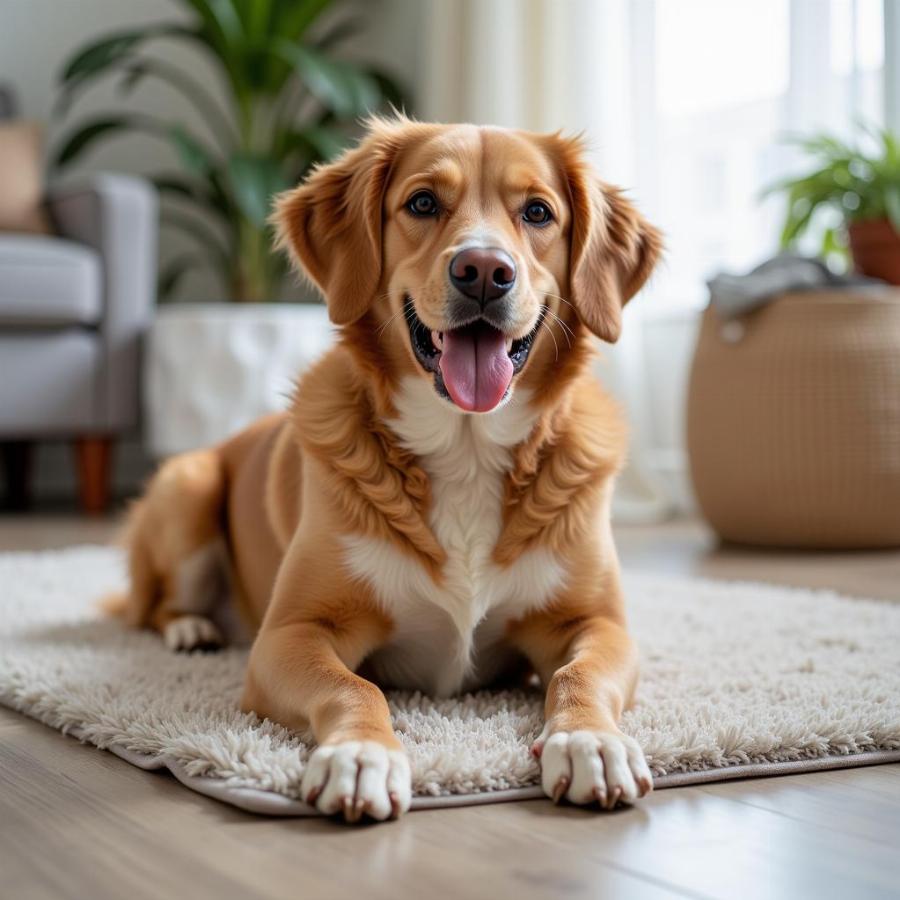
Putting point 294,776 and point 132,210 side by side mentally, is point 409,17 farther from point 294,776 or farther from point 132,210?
point 294,776

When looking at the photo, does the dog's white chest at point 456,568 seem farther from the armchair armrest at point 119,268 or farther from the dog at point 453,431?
the armchair armrest at point 119,268

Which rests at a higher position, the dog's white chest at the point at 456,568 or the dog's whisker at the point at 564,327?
the dog's whisker at the point at 564,327

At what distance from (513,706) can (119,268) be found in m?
3.33

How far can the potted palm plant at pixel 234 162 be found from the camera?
14.7 feet

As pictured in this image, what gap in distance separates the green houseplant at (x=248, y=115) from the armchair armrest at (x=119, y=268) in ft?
1.43

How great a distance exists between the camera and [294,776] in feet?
3.97

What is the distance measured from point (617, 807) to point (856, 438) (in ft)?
7.40

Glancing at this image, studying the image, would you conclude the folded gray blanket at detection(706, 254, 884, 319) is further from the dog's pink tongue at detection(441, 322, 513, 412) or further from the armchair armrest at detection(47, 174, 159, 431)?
the armchair armrest at detection(47, 174, 159, 431)

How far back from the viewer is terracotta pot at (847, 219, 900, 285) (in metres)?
3.41

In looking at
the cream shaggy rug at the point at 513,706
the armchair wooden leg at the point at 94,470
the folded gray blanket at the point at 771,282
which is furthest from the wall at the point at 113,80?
the cream shaggy rug at the point at 513,706

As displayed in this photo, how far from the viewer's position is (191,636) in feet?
6.66

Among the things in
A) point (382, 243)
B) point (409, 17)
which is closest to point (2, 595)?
point (382, 243)

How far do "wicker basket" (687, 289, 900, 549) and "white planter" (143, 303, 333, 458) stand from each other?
1688 mm

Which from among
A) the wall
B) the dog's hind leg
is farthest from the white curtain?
the dog's hind leg
